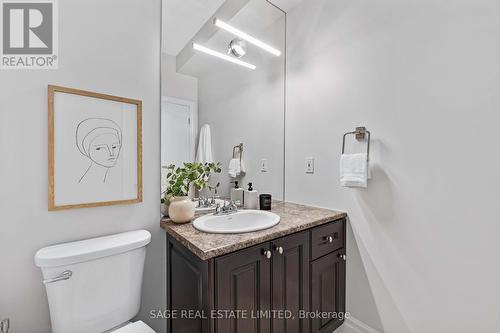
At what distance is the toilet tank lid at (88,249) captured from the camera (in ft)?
2.94

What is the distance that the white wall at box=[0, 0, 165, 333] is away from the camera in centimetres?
95

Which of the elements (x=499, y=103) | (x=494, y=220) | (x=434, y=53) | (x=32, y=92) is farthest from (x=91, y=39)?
(x=494, y=220)

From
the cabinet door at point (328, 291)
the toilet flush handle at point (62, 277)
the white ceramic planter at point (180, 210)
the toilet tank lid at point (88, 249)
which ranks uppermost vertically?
the white ceramic planter at point (180, 210)

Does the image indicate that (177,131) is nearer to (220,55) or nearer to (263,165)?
(220,55)

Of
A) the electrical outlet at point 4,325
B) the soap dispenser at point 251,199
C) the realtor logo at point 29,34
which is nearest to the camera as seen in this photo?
the electrical outlet at point 4,325

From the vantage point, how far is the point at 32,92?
38.7 inches

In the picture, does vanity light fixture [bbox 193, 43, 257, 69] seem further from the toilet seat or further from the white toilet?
the toilet seat

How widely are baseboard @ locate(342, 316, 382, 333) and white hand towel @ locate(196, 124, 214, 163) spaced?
5.01 feet

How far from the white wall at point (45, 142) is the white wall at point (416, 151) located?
1217 millimetres

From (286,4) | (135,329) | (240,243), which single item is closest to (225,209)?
(240,243)

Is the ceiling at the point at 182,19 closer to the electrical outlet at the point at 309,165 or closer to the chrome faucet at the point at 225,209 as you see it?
the chrome faucet at the point at 225,209

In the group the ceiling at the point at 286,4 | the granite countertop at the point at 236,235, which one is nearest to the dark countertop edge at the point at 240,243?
the granite countertop at the point at 236,235

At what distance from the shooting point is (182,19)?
1459 mm

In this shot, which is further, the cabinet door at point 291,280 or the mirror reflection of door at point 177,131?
the mirror reflection of door at point 177,131
